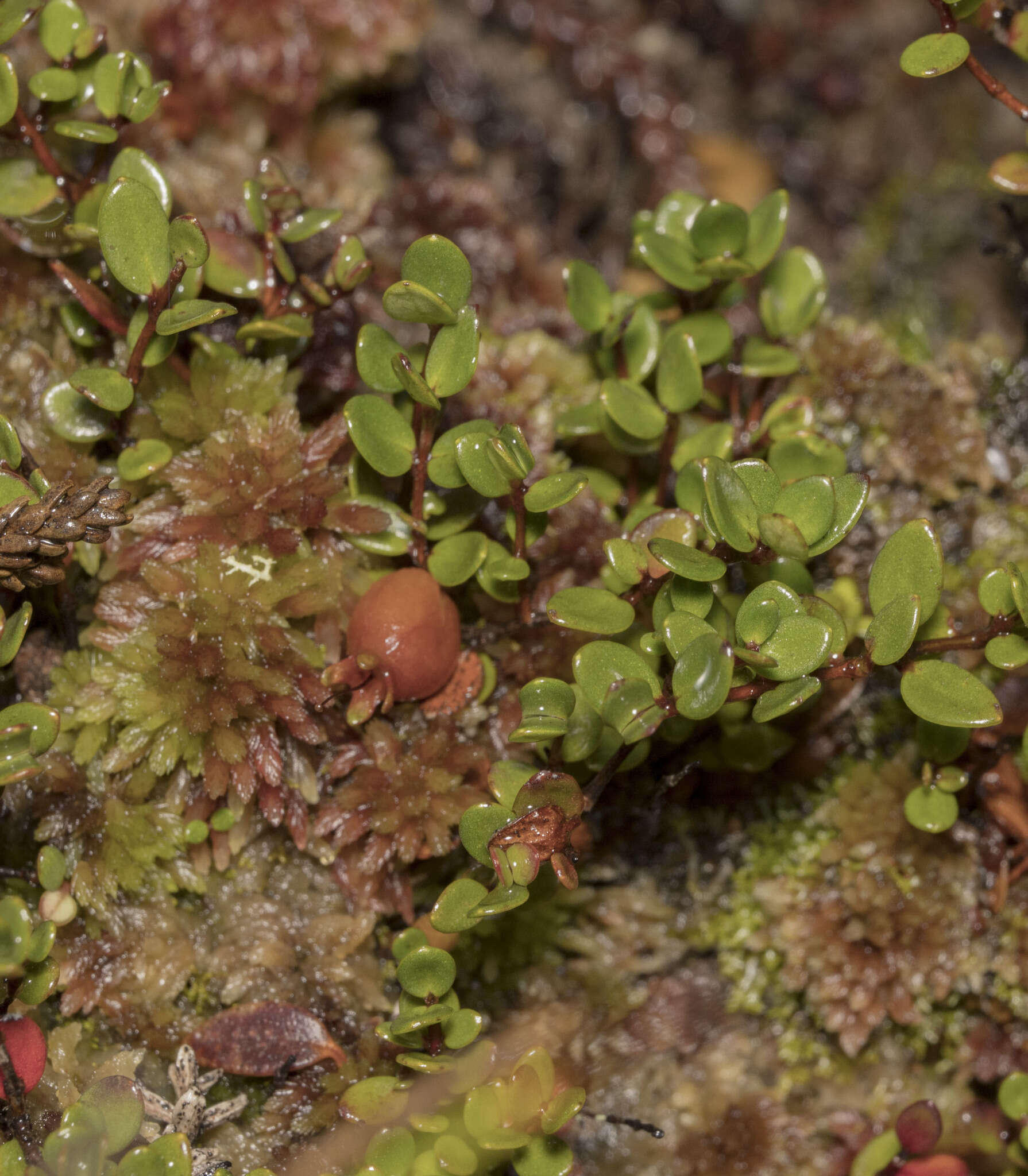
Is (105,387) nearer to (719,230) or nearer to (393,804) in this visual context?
(393,804)

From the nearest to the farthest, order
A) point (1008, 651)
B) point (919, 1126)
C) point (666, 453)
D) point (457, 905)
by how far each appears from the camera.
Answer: point (457, 905)
point (1008, 651)
point (919, 1126)
point (666, 453)

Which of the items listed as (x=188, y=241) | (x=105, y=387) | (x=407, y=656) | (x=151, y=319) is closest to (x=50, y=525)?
(x=105, y=387)

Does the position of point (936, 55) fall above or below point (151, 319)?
above

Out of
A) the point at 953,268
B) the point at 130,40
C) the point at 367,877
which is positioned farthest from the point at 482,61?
the point at 367,877

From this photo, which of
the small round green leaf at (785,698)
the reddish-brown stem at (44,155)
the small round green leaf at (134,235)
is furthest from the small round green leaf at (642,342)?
the reddish-brown stem at (44,155)

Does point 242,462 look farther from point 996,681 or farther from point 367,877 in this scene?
point 996,681

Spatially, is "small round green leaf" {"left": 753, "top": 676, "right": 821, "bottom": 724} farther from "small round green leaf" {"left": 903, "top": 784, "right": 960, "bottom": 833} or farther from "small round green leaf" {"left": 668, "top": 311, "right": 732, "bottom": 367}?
"small round green leaf" {"left": 668, "top": 311, "right": 732, "bottom": 367}

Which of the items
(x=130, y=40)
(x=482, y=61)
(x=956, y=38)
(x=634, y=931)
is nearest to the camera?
(x=956, y=38)
